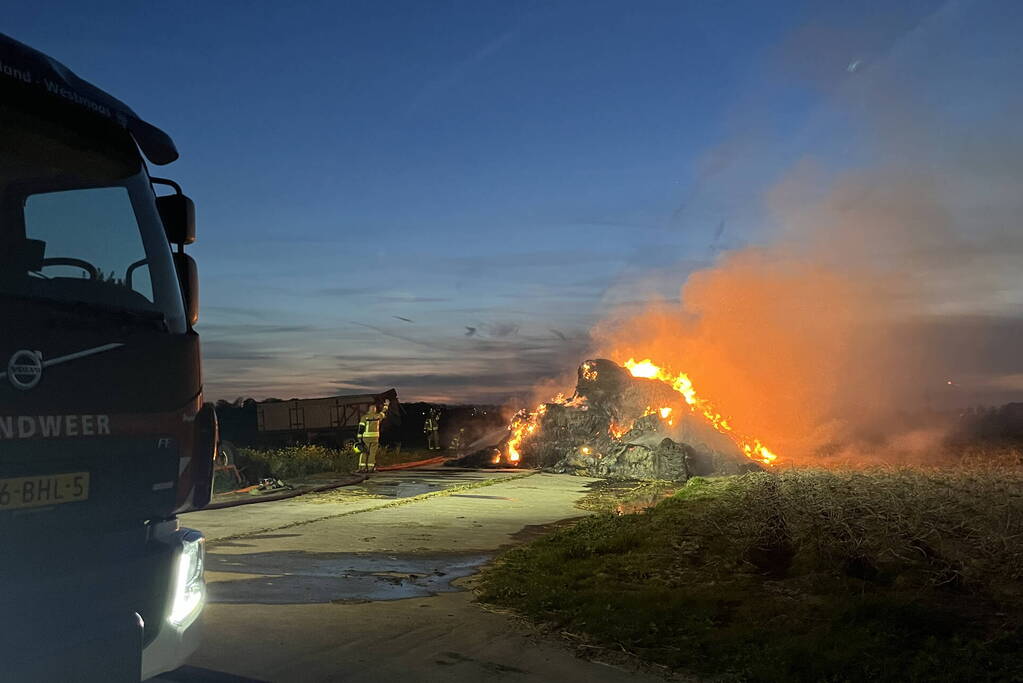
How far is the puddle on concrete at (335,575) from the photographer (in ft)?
24.6

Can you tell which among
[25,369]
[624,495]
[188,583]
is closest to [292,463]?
[624,495]

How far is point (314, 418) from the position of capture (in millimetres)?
38688

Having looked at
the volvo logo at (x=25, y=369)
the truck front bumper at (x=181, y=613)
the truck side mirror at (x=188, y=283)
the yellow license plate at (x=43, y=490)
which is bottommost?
the truck front bumper at (x=181, y=613)

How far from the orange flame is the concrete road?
44.8ft

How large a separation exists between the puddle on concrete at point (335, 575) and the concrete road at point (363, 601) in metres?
0.02

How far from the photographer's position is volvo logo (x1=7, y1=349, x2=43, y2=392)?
3070mm

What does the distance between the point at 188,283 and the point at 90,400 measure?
1.21 meters

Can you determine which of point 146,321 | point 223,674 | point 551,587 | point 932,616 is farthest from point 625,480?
point 146,321

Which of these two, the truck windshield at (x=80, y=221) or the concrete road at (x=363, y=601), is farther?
the concrete road at (x=363, y=601)

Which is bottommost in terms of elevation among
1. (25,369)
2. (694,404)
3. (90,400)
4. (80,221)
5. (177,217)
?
(90,400)

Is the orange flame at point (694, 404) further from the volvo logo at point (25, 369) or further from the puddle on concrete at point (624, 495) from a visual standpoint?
the volvo logo at point (25, 369)

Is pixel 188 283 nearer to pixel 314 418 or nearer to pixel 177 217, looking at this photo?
pixel 177 217

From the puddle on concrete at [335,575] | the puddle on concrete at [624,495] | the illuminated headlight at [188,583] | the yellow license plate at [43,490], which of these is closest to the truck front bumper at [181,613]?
the illuminated headlight at [188,583]

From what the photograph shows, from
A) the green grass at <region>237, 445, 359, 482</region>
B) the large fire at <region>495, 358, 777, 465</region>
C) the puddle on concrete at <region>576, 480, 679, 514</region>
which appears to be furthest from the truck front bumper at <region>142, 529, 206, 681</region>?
the large fire at <region>495, 358, 777, 465</region>
